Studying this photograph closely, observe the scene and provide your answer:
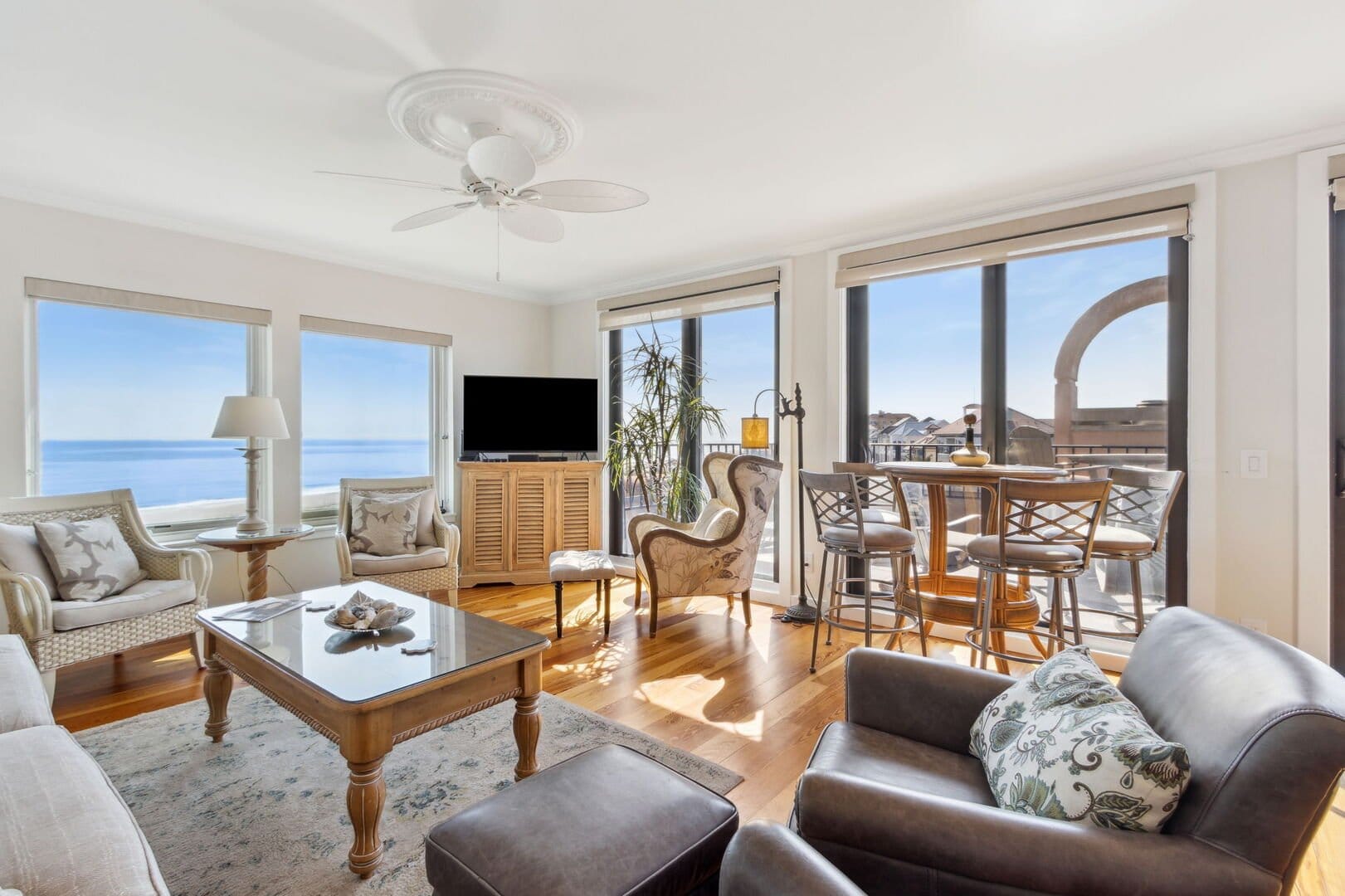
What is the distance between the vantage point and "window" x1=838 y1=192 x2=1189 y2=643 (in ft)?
10.1

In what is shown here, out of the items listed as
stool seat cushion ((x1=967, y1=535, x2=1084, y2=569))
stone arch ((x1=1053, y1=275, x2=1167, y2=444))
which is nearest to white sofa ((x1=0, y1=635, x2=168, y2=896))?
stool seat cushion ((x1=967, y1=535, x2=1084, y2=569))

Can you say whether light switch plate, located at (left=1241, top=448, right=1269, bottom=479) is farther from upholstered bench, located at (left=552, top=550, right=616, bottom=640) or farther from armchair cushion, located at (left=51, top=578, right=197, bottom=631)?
armchair cushion, located at (left=51, top=578, right=197, bottom=631)

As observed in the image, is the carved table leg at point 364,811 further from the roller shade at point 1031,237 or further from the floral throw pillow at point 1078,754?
the roller shade at point 1031,237

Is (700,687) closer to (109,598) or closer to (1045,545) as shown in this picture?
(1045,545)

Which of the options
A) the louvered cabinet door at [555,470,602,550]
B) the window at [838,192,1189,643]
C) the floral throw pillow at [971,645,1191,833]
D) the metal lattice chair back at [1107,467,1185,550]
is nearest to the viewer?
the floral throw pillow at [971,645,1191,833]

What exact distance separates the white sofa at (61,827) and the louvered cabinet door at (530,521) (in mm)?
3390

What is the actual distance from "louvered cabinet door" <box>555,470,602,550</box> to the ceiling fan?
2.55 m

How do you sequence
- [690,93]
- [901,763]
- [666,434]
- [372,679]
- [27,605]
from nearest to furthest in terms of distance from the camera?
[901,763] → [372,679] → [690,93] → [27,605] → [666,434]

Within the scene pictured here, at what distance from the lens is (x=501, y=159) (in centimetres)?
221

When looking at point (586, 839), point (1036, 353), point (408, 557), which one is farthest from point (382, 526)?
point (1036, 353)

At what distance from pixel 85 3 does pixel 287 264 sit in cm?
258

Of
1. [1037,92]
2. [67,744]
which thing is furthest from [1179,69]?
[67,744]

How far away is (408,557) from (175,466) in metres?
1.54

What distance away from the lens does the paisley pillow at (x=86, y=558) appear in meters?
2.87
